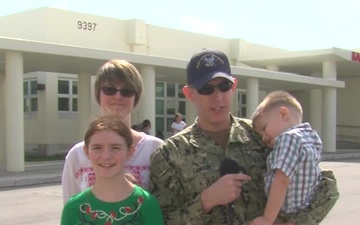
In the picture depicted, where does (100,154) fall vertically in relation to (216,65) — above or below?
below

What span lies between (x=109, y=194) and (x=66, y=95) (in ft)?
82.5

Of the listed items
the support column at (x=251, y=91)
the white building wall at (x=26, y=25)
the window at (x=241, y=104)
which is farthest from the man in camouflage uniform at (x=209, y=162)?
the window at (x=241, y=104)

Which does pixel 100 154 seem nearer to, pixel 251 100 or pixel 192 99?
pixel 192 99

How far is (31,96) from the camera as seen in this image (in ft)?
87.7

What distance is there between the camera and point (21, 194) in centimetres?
1229

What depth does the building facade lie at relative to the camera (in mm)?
17141

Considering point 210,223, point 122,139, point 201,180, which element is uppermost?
point 122,139

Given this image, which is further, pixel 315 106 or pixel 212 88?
pixel 315 106

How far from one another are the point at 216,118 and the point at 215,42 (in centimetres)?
3046

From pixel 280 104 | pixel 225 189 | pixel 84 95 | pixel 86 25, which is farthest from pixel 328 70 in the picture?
pixel 225 189

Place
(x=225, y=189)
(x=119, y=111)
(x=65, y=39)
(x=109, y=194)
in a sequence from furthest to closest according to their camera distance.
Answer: (x=65, y=39)
(x=119, y=111)
(x=109, y=194)
(x=225, y=189)

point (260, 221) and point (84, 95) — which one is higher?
point (84, 95)

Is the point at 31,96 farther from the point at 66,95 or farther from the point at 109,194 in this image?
the point at 109,194

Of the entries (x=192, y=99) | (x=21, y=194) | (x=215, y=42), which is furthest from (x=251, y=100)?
(x=192, y=99)
